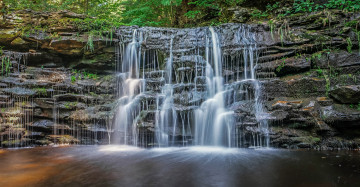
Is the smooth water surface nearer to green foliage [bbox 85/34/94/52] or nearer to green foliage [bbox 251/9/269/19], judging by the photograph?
green foliage [bbox 85/34/94/52]

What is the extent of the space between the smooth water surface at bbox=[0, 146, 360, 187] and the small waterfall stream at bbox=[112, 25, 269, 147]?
759 millimetres

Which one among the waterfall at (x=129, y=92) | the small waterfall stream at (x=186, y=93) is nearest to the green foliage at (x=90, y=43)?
the small waterfall stream at (x=186, y=93)

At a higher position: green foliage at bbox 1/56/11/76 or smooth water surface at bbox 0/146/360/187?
green foliage at bbox 1/56/11/76

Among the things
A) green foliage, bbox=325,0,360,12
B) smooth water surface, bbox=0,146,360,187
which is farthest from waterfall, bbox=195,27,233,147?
green foliage, bbox=325,0,360,12

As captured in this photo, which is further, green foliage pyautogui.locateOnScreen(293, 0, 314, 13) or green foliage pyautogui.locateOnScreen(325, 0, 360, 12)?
green foliage pyautogui.locateOnScreen(293, 0, 314, 13)

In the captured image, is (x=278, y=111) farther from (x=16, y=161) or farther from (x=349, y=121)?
(x=16, y=161)

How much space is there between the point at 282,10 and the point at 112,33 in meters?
8.13

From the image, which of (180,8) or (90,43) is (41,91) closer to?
(90,43)

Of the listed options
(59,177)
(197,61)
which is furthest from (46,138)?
(197,61)

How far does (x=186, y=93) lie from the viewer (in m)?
7.48

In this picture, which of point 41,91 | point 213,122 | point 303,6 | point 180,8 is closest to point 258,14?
point 303,6

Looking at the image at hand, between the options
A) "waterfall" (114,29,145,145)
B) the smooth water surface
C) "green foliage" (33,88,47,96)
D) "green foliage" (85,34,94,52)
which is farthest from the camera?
"green foliage" (85,34,94,52)

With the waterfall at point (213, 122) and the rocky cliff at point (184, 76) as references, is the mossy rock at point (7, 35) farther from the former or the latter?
the waterfall at point (213, 122)

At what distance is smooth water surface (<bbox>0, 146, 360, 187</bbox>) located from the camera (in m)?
3.51
